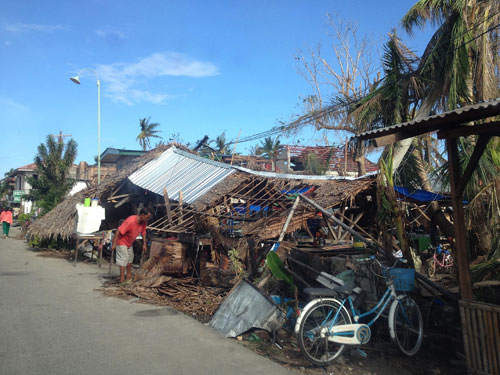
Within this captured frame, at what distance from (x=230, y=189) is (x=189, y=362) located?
6.30m

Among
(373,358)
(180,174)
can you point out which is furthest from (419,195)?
(373,358)

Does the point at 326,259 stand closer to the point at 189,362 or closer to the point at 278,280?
the point at 278,280

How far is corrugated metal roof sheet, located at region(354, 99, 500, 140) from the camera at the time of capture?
4119mm

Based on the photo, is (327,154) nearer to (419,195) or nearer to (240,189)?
(419,195)

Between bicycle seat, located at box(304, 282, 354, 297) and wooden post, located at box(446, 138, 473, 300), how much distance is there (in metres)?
1.31

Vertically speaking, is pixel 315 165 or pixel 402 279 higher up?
pixel 315 165

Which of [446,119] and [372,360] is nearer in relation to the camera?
[446,119]

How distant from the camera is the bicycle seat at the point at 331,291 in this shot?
16.1 ft

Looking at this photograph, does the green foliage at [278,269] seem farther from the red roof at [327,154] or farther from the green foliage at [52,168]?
the green foliage at [52,168]

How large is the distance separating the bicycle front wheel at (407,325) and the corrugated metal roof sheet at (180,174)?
6.33 m

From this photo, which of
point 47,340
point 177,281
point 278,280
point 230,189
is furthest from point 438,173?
point 47,340

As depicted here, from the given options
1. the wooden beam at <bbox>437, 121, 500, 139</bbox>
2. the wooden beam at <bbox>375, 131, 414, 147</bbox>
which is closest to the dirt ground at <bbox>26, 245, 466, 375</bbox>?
the wooden beam at <bbox>375, 131, 414, 147</bbox>

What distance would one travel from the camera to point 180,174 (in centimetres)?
1328

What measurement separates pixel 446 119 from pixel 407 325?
2.70m
